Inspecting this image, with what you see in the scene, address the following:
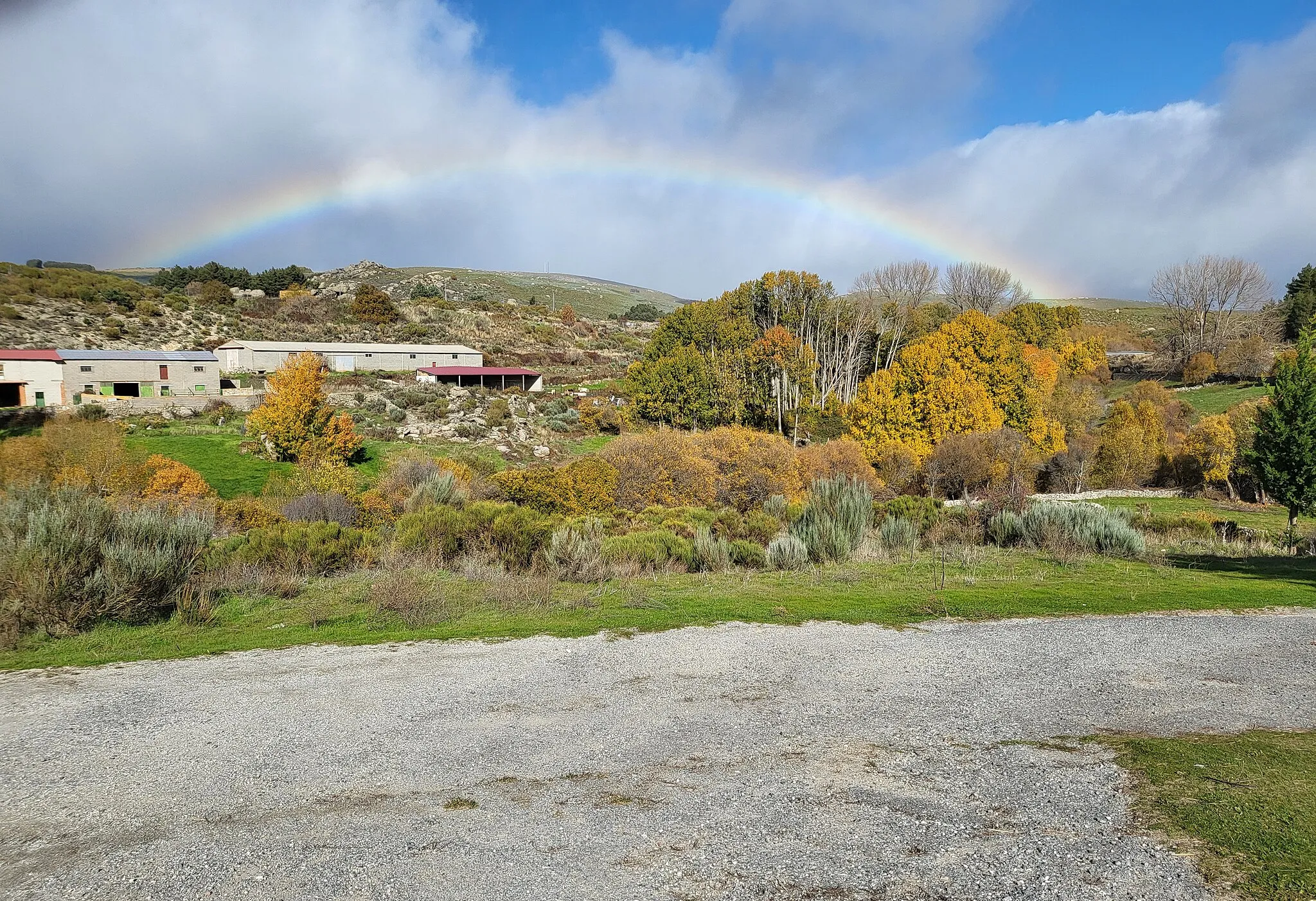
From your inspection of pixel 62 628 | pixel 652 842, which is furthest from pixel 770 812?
pixel 62 628

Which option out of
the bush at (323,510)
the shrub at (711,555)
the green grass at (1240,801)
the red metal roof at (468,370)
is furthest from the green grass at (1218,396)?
the green grass at (1240,801)

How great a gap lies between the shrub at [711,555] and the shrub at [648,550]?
158 mm

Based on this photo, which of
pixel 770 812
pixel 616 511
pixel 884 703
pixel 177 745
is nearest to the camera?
pixel 770 812

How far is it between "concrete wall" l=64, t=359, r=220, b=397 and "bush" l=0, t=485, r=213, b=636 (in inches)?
1719

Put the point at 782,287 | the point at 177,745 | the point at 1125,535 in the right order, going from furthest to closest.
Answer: the point at 782,287
the point at 1125,535
the point at 177,745

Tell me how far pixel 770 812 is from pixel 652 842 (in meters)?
0.92

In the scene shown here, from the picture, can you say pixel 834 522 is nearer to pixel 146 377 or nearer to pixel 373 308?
pixel 146 377

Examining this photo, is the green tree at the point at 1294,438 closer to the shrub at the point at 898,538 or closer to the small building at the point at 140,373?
the shrub at the point at 898,538

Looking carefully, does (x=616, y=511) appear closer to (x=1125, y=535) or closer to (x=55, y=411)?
(x=1125, y=535)

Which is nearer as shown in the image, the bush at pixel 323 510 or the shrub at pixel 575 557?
the shrub at pixel 575 557

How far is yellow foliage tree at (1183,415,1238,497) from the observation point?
1416 inches

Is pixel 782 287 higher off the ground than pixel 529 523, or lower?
higher

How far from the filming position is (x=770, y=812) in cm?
522

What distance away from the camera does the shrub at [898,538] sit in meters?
17.6
